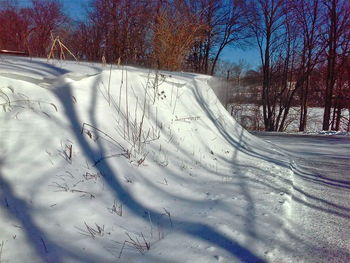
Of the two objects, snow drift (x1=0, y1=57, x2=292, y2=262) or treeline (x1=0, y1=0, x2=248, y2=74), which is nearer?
snow drift (x1=0, y1=57, x2=292, y2=262)

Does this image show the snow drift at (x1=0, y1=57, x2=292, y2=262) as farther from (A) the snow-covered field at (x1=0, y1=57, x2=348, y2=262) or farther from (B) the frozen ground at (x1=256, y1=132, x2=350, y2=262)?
(B) the frozen ground at (x1=256, y1=132, x2=350, y2=262)

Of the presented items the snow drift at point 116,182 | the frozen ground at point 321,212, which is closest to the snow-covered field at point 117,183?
the snow drift at point 116,182

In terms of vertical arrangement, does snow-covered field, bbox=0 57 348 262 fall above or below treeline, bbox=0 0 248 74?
below

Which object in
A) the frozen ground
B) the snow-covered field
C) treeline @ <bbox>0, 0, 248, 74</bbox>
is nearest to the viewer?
the snow-covered field

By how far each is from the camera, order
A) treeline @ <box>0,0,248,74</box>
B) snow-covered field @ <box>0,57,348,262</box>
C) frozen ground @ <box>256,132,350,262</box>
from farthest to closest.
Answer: treeline @ <box>0,0,248,74</box>
frozen ground @ <box>256,132,350,262</box>
snow-covered field @ <box>0,57,348,262</box>

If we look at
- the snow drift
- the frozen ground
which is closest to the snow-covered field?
the snow drift

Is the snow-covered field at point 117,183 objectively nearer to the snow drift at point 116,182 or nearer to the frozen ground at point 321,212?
the snow drift at point 116,182

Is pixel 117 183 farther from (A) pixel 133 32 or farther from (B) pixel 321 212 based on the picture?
(A) pixel 133 32

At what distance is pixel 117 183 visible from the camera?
97.8 inches

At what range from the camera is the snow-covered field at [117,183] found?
1.76 m

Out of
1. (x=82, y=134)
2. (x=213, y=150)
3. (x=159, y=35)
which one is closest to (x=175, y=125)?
(x=213, y=150)

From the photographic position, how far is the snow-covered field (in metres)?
1.76

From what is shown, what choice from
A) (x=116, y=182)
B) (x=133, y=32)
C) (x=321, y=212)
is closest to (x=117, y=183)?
(x=116, y=182)

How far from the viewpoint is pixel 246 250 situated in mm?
1797
